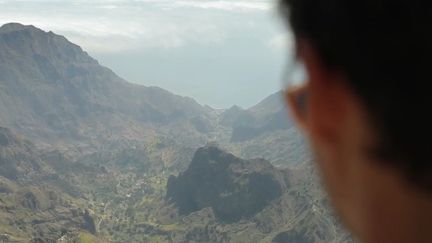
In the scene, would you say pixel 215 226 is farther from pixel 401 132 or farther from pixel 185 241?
pixel 401 132

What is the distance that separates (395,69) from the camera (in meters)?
1.90

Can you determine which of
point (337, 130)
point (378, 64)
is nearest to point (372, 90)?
point (378, 64)

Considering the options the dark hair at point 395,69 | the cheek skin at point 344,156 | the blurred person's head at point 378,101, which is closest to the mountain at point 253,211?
the cheek skin at point 344,156

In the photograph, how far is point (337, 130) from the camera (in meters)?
2.16

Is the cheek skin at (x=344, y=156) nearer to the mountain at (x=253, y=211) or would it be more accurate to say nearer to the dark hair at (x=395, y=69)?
the dark hair at (x=395, y=69)

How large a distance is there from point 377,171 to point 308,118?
403 millimetres

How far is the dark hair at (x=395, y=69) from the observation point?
6.18ft

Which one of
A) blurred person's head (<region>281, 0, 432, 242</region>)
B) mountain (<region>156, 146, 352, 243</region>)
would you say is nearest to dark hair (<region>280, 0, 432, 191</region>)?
blurred person's head (<region>281, 0, 432, 242</region>)

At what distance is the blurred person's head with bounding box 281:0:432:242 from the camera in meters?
1.89

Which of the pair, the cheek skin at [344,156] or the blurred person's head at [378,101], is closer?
the blurred person's head at [378,101]

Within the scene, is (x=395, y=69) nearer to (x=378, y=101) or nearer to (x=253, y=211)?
(x=378, y=101)

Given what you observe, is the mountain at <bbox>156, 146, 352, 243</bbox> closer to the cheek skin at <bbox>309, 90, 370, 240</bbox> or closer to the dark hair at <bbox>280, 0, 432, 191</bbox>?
the cheek skin at <bbox>309, 90, 370, 240</bbox>

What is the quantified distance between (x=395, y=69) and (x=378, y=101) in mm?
118

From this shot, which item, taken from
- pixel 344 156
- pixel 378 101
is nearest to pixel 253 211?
pixel 344 156
